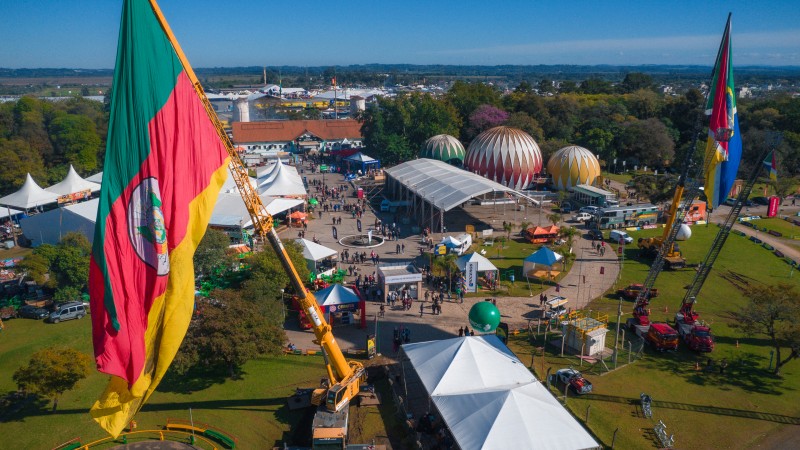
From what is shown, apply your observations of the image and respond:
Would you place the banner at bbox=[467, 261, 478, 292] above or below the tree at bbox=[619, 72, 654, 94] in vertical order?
below

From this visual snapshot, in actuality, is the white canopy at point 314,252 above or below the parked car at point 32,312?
above

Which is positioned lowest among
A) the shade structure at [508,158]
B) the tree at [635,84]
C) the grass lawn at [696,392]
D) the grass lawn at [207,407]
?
the grass lawn at [207,407]

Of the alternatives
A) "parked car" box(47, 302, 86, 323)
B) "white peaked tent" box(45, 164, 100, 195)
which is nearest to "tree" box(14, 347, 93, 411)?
"parked car" box(47, 302, 86, 323)

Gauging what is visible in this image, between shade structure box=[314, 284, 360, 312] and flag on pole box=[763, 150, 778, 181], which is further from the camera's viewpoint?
shade structure box=[314, 284, 360, 312]

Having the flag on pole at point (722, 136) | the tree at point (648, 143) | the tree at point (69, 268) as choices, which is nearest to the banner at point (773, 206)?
the tree at point (648, 143)

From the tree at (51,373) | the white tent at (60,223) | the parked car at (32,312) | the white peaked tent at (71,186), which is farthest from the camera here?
the white peaked tent at (71,186)

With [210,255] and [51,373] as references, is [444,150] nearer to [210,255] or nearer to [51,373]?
[210,255]

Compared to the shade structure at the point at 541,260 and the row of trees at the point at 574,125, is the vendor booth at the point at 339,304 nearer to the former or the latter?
the shade structure at the point at 541,260

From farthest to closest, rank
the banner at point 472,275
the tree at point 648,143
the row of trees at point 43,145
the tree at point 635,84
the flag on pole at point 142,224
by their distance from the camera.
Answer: the tree at point 635,84, the tree at point 648,143, the row of trees at point 43,145, the banner at point 472,275, the flag on pole at point 142,224

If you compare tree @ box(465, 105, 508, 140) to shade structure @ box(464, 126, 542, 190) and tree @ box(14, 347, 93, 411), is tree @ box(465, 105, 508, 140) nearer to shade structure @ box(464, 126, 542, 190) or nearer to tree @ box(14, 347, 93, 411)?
shade structure @ box(464, 126, 542, 190)
